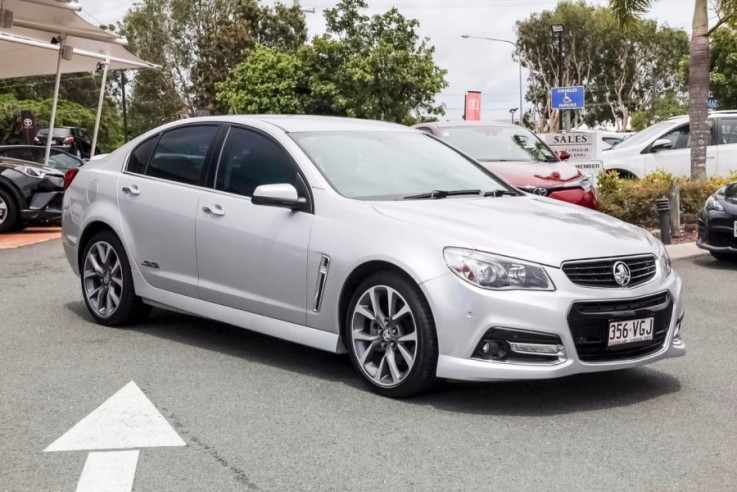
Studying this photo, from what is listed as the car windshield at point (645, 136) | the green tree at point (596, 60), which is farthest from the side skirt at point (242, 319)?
the green tree at point (596, 60)

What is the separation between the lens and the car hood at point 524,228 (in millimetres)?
5305

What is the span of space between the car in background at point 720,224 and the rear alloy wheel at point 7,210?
9.75 meters

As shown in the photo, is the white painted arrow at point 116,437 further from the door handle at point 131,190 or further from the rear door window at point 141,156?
the rear door window at point 141,156

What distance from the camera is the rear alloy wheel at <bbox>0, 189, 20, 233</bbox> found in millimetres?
15266

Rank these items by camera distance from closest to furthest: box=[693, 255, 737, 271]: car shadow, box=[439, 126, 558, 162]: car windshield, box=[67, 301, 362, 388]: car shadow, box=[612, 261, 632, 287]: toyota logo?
box=[612, 261, 632, 287]: toyota logo
box=[67, 301, 362, 388]: car shadow
box=[693, 255, 737, 271]: car shadow
box=[439, 126, 558, 162]: car windshield

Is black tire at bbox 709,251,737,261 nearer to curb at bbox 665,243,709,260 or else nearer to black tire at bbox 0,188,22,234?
curb at bbox 665,243,709,260

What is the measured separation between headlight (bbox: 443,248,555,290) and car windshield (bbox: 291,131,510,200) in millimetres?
1038

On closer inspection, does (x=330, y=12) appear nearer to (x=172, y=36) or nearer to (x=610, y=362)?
(x=172, y=36)

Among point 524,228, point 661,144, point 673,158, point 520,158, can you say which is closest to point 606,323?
point 524,228

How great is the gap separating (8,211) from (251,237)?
33.1 feet

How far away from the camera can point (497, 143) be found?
13.2 m

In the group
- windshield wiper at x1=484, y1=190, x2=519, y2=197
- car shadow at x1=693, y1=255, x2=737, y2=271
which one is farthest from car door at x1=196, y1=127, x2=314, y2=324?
car shadow at x1=693, y1=255, x2=737, y2=271

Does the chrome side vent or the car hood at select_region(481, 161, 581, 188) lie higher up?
the car hood at select_region(481, 161, 581, 188)

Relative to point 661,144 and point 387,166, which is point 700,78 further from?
point 387,166
